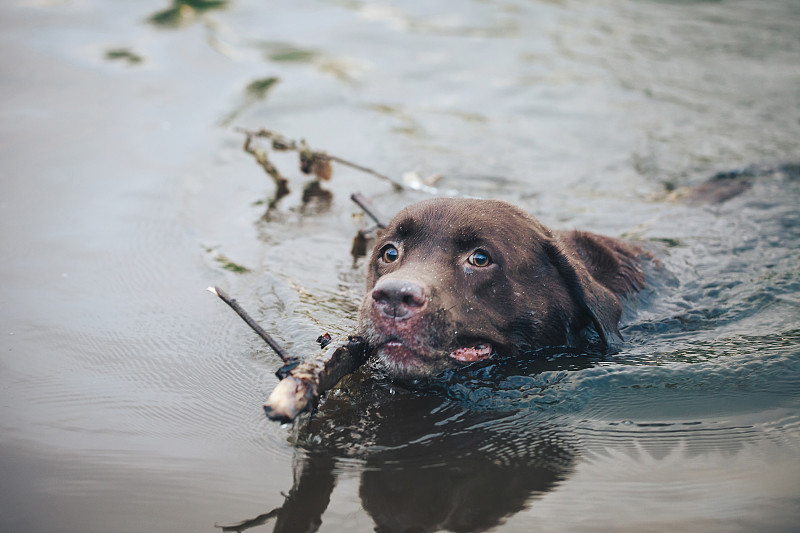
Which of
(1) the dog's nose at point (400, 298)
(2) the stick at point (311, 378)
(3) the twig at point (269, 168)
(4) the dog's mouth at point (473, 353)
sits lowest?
(3) the twig at point (269, 168)

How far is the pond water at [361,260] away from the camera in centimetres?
337

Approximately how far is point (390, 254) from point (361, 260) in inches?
66.4

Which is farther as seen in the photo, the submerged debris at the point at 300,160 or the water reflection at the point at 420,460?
the submerged debris at the point at 300,160

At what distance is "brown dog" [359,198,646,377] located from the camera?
392cm

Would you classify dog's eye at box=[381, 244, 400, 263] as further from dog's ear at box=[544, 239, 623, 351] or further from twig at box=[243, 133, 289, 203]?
twig at box=[243, 133, 289, 203]

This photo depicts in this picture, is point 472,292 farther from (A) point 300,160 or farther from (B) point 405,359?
(A) point 300,160

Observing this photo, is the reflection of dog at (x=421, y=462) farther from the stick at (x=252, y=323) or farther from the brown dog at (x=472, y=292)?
the stick at (x=252, y=323)

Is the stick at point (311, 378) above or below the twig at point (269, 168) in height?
above


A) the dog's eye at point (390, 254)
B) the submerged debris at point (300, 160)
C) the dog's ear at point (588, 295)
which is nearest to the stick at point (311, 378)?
the dog's eye at point (390, 254)

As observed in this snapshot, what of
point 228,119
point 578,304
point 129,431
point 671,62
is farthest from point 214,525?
point 671,62

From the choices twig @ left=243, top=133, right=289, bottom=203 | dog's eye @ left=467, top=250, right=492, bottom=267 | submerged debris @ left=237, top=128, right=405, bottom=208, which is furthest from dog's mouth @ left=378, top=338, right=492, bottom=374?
twig @ left=243, top=133, right=289, bottom=203

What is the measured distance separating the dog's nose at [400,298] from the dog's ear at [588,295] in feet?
3.28

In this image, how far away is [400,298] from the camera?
382cm

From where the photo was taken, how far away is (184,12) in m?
11.8
